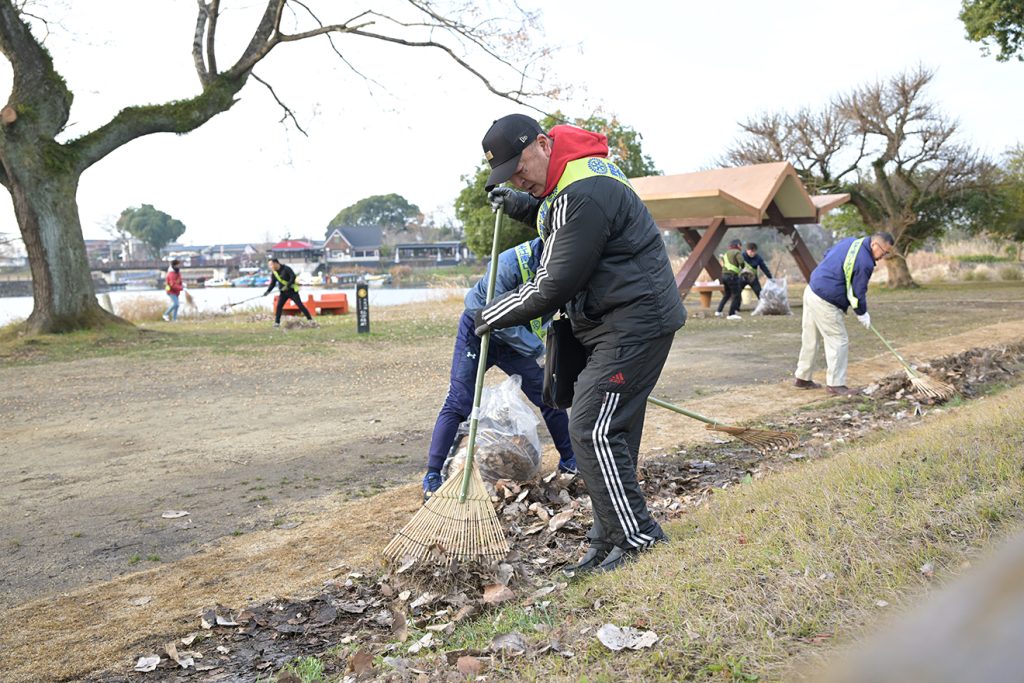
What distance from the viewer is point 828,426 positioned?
7934mm

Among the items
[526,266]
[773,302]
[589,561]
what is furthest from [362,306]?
[589,561]

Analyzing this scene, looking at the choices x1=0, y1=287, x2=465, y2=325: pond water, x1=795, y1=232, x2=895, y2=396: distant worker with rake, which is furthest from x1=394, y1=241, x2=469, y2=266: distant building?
x1=795, y1=232, x2=895, y2=396: distant worker with rake

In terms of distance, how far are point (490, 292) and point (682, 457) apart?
2460mm

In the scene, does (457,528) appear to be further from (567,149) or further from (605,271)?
(567,149)

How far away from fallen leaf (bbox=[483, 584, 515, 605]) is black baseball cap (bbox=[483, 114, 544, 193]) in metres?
1.97

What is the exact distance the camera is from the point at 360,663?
3.51 metres

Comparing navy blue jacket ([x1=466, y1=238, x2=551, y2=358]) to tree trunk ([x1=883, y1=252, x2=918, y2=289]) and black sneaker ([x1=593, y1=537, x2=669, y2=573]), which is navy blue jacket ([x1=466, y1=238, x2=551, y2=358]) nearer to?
black sneaker ([x1=593, y1=537, x2=669, y2=573])

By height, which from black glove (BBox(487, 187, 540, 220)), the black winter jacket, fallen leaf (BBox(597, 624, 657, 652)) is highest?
black glove (BBox(487, 187, 540, 220))

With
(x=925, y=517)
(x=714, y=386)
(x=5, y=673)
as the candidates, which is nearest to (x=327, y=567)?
(x=5, y=673)

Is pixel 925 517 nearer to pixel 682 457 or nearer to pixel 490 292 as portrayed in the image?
pixel 490 292

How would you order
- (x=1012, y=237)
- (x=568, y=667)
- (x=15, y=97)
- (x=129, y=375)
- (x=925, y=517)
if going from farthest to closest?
(x=1012, y=237)
(x=15, y=97)
(x=129, y=375)
(x=925, y=517)
(x=568, y=667)

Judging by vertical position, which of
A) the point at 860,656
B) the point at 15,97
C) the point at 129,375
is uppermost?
the point at 15,97

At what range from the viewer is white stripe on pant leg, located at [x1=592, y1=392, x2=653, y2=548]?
420 centimetres

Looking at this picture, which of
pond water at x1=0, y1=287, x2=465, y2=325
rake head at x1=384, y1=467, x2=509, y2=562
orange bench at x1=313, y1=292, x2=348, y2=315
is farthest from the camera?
pond water at x1=0, y1=287, x2=465, y2=325
